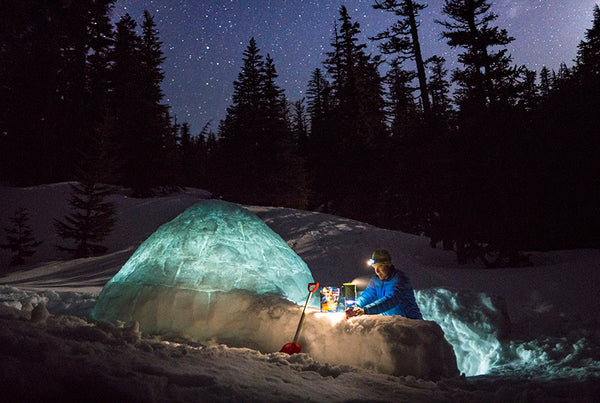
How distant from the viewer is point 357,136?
25391 mm

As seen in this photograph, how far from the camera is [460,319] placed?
6223 mm

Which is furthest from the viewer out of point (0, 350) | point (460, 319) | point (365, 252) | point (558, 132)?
point (365, 252)

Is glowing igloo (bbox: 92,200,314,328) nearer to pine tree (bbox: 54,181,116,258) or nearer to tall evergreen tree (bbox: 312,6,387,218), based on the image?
pine tree (bbox: 54,181,116,258)

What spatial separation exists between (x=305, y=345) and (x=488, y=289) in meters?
6.00

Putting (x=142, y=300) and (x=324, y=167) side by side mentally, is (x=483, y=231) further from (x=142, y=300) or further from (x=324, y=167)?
(x=324, y=167)


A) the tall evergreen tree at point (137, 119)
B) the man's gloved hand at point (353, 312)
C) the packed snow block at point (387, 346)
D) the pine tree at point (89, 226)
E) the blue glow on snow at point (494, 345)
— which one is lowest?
the blue glow on snow at point (494, 345)

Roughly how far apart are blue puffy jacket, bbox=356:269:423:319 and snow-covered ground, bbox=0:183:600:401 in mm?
988

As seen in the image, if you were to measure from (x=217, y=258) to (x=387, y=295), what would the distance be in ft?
8.78

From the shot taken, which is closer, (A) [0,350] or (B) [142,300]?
(A) [0,350]

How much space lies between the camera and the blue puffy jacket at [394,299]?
4.85 m

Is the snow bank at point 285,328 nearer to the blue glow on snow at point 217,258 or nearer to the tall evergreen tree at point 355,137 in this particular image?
the blue glow on snow at point 217,258

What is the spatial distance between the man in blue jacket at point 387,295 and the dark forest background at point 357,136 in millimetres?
4864

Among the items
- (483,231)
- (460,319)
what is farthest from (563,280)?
(460,319)

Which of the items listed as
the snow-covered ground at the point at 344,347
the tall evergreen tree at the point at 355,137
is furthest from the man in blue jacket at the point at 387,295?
the tall evergreen tree at the point at 355,137
